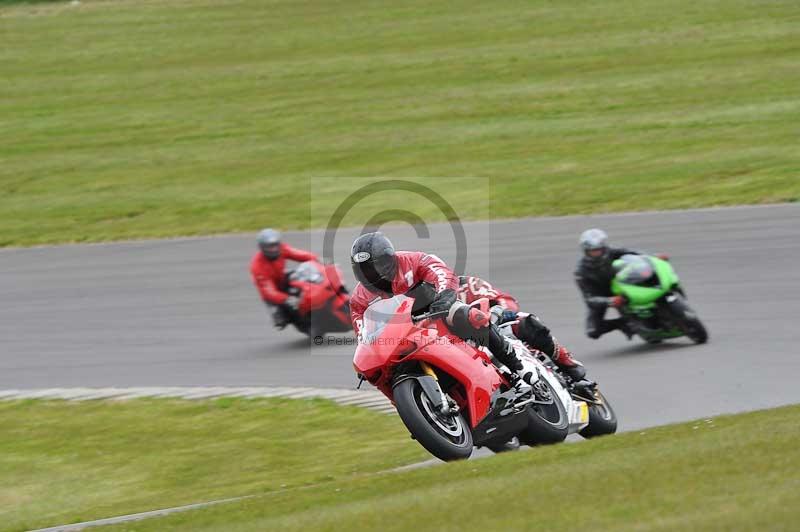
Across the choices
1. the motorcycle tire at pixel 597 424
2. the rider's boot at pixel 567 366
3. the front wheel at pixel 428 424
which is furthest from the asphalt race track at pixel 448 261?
the front wheel at pixel 428 424

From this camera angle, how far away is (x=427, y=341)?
8.08 m

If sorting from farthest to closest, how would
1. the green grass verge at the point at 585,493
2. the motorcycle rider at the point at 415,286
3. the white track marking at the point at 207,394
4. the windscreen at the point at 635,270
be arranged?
1. the windscreen at the point at 635,270
2. the white track marking at the point at 207,394
3. the motorcycle rider at the point at 415,286
4. the green grass verge at the point at 585,493

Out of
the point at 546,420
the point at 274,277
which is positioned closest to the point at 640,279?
the point at 274,277

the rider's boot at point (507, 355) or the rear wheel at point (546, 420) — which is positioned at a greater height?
the rider's boot at point (507, 355)

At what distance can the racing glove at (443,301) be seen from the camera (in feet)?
26.7

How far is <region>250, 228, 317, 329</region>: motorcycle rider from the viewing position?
15305mm

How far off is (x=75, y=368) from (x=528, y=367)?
7.82 metres

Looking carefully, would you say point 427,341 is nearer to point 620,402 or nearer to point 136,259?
point 620,402

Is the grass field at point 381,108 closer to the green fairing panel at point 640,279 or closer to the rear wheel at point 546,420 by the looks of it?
the green fairing panel at point 640,279

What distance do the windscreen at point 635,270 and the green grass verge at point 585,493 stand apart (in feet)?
16.7

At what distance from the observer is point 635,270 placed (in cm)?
1340

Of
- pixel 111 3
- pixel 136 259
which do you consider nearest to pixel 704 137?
pixel 136 259

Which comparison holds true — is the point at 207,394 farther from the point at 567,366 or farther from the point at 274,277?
the point at 567,366

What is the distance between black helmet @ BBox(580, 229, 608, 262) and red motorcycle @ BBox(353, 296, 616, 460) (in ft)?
16.2
